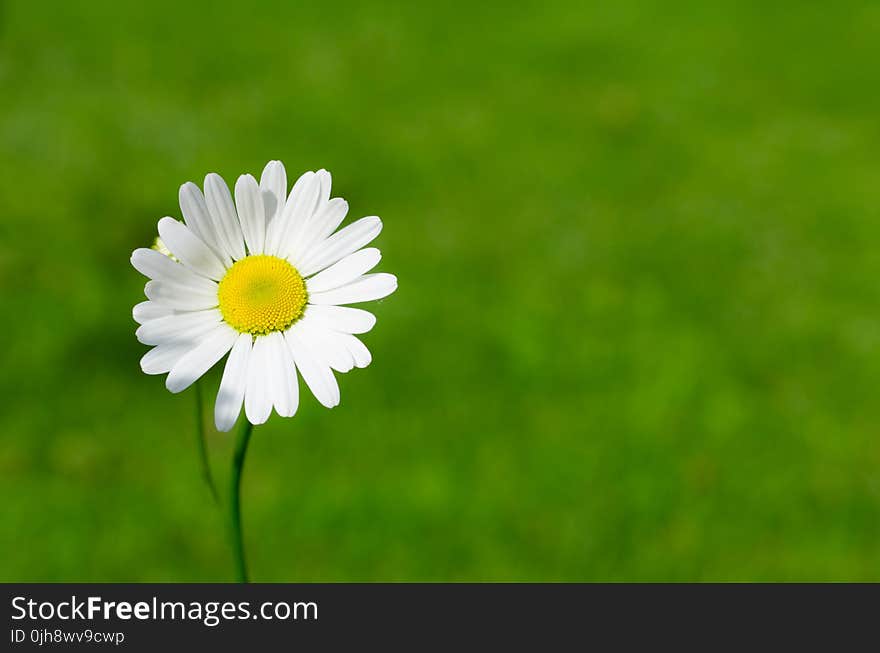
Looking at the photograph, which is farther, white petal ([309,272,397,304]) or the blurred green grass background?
the blurred green grass background

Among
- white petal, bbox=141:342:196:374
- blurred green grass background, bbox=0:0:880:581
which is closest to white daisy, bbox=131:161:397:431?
white petal, bbox=141:342:196:374

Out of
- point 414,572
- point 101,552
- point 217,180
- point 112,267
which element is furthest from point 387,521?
point 217,180

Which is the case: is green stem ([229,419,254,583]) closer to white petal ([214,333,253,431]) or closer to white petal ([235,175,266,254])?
white petal ([214,333,253,431])

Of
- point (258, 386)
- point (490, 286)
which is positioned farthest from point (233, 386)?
point (490, 286)

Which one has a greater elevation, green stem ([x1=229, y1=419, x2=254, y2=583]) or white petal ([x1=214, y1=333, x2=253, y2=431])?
white petal ([x1=214, y1=333, x2=253, y2=431])

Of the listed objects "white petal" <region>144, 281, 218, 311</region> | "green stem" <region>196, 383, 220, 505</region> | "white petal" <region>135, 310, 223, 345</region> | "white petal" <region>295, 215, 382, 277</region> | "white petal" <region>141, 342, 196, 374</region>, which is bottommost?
"green stem" <region>196, 383, 220, 505</region>

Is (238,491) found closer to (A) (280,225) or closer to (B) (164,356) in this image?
(B) (164,356)

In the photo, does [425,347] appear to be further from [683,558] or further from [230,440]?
[683,558]
